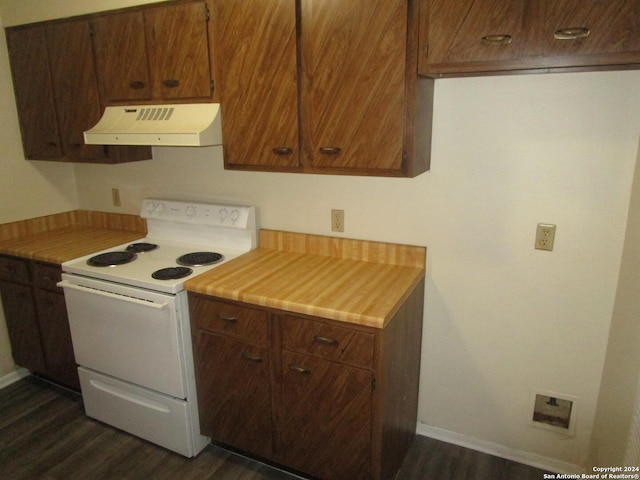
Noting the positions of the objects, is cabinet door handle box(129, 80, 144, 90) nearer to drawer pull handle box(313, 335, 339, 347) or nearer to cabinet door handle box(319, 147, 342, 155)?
cabinet door handle box(319, 147, 342, 155)

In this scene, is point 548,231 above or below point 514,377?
above

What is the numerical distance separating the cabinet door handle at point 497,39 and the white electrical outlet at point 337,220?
1.03m

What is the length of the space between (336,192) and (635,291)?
132cm

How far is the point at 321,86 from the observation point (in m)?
1.84

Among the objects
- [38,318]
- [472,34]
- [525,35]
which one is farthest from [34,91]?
[525,35]

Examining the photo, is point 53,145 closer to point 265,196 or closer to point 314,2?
point 265,196

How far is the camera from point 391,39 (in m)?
1.67

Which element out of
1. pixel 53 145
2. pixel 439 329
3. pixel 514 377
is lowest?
pixel 514 377

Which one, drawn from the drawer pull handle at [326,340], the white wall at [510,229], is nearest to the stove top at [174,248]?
the white wall at [510,229]

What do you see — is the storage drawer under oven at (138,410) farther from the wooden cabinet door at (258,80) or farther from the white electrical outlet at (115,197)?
the wooden cabinet door at (258,80)

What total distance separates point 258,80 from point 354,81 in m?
0.46

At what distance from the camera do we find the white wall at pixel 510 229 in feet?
5.72

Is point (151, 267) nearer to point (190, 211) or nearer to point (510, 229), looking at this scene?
point (190, 211)

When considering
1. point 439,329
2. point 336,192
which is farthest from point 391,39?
point 439,329
